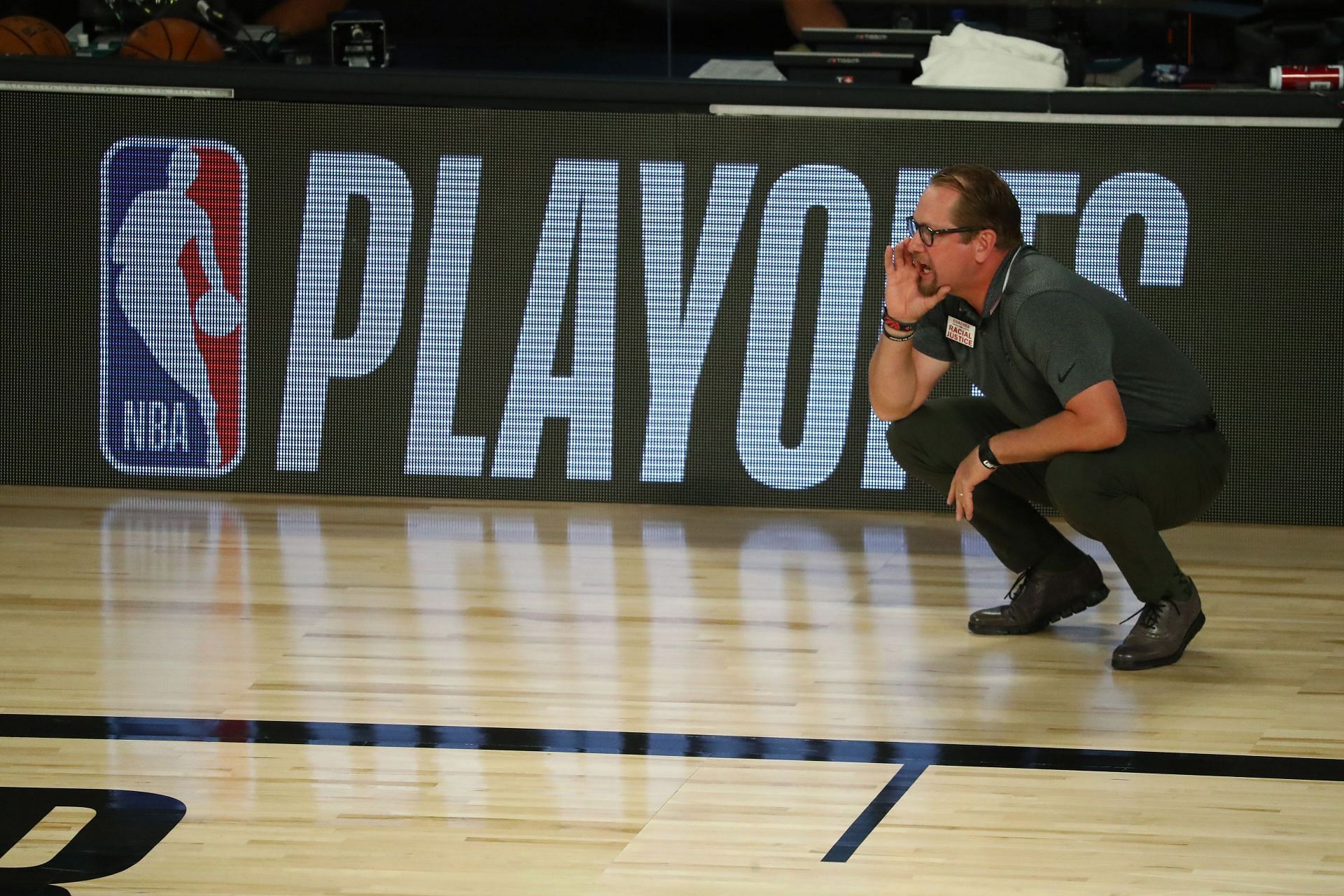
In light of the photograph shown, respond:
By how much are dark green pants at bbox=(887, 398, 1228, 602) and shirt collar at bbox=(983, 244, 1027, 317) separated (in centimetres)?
32

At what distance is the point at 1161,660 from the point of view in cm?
325

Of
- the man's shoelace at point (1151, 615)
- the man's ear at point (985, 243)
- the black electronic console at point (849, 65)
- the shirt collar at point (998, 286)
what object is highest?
the black electronic console at point (849, 65)

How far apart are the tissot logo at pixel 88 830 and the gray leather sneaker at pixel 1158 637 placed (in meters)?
1.80

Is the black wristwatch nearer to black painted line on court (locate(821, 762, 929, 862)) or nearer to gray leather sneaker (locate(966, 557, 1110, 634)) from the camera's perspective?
gray leather sneaker (locate(966, 557, 1110, 634))

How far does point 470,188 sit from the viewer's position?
185 inches

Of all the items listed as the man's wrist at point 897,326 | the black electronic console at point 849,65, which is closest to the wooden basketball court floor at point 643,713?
the man's wrist at point 897,326

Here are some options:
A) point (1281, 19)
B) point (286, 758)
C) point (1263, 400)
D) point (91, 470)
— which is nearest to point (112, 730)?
point (286, 758)

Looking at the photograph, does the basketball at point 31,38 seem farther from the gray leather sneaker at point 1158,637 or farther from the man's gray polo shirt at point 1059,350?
the gray leather sneaker at point 1158,637

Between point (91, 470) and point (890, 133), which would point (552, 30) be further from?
point (91, 470)

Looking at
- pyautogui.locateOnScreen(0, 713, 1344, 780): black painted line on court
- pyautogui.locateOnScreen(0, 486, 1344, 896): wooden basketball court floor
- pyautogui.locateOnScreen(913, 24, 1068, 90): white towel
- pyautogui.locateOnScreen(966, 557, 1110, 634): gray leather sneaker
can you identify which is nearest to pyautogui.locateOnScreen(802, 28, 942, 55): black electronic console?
pyautogui.locateOnScreen(913, 24, 1068, 90): white towel

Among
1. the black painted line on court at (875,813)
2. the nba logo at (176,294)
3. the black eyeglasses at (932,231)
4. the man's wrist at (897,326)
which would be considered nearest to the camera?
the black painted line on court at (875,813)

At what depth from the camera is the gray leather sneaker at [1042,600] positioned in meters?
3.49

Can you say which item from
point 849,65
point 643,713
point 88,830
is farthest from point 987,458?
point 849,65

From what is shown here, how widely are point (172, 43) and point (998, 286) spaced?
9.74 feet
